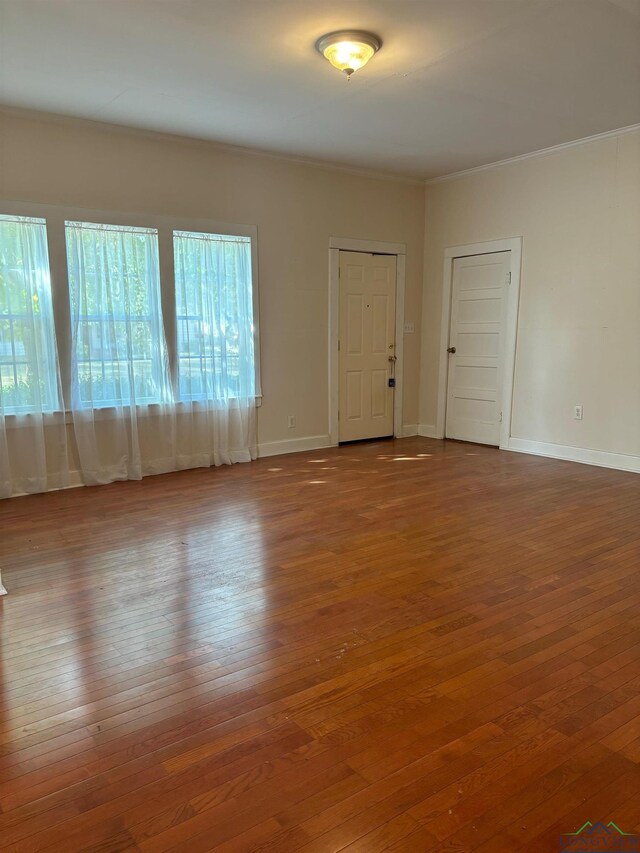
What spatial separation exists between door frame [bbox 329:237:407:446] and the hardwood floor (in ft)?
8.01

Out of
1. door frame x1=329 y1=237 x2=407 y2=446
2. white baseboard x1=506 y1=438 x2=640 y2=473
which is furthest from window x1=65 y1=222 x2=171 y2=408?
white baseboard x1=506 y1=438 x2=640 y2=473

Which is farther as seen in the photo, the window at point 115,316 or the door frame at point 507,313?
the door frame at point 507,313

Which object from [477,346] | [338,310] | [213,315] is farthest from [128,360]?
[477,346]

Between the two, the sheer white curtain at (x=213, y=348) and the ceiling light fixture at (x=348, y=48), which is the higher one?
the ceiling light fixture at (x=348, y=48)

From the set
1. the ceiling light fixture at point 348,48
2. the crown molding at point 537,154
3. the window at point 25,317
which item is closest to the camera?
the ceiling light fixture at point 348,48

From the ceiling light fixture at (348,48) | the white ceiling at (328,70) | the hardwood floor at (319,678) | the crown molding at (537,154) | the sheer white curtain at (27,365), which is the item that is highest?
the crown molding at (537,154)

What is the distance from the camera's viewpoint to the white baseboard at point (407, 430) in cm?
705

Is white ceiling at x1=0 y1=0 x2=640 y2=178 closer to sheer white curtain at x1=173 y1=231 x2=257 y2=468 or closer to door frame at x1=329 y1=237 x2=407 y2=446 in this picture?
sheer white curtain at x1=173 y1=231 x2=257 y2=468

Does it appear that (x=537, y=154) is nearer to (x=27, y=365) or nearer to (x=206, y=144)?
(x=206, y=144)

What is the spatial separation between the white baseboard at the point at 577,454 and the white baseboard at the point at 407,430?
4.40 feet

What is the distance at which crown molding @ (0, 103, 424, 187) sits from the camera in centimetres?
436

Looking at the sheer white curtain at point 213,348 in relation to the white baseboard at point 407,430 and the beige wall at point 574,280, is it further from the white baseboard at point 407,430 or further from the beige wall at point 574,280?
the beige wall at point 574,280

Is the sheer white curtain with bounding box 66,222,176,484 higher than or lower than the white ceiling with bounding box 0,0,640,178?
lower

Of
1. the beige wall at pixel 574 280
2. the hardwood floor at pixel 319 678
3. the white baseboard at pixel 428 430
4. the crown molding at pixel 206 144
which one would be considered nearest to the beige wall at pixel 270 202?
the crown molding at pixel 206 144
